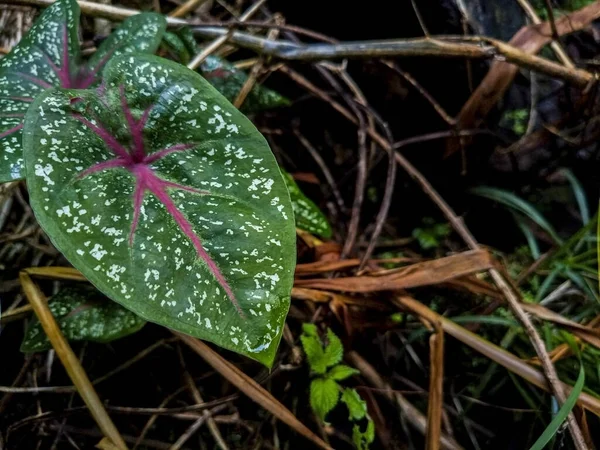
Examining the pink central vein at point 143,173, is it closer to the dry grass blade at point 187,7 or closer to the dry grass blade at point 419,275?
the dry grass blade at point 419,275

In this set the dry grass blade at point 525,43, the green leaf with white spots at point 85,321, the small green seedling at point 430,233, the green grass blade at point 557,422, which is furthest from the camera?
the small green seedling at point 430,233

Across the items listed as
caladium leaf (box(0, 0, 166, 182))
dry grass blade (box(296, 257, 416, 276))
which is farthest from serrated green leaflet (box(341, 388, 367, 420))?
caladium leaf (box(0, 0, 166, 182))

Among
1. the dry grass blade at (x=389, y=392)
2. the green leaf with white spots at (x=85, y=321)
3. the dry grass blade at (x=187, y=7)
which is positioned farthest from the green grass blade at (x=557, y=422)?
the dry grass blade at (x=187, y=7)

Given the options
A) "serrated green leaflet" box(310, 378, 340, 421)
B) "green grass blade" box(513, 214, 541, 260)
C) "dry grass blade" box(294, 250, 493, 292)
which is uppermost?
"dry grass blade" box(294, 250, 493, 292)

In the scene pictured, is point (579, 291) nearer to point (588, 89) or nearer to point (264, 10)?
point (588, 89)

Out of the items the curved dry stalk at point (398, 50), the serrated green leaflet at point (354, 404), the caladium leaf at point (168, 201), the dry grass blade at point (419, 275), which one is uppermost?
the curved dry stalk at point (398, 50)

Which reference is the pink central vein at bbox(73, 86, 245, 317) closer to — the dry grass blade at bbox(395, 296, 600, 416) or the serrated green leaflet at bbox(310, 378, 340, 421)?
the serrated green leaflet at bbox(310, 378, 340, 421)

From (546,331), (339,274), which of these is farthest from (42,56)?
(546,331)
